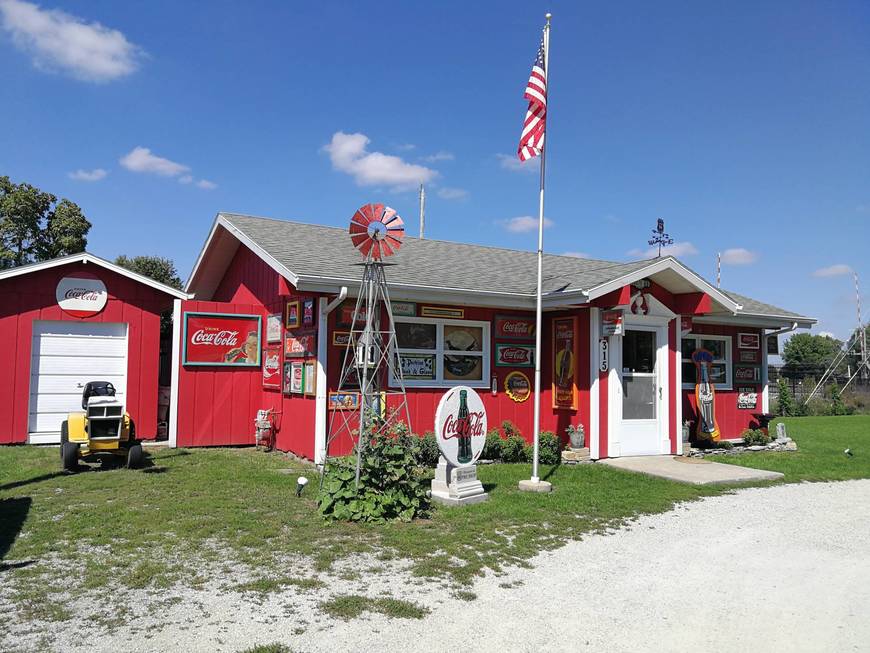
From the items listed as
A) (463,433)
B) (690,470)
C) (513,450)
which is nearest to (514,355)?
(513,450)

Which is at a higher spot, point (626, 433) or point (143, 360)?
point (143, 360)

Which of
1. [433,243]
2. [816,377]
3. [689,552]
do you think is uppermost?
[433,243]

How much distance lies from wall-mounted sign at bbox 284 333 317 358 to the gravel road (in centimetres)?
567

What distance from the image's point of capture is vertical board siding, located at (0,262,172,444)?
1190 centimetres

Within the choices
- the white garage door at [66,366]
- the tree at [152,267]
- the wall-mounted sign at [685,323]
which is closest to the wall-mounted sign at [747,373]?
the wall-mounted sign at [685,323]

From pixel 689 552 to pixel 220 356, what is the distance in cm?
927

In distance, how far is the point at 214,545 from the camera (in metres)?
5.89

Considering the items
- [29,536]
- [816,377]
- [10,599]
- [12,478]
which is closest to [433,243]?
[12,478]

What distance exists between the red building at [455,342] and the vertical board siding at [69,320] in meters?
0.92

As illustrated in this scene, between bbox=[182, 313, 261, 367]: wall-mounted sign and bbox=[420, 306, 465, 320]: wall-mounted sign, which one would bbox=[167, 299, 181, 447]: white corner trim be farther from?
bbox=[420, 306, 465, 320]: wall-mounted sign

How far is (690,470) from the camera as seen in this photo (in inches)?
409

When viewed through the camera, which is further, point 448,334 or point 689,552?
point 448,334

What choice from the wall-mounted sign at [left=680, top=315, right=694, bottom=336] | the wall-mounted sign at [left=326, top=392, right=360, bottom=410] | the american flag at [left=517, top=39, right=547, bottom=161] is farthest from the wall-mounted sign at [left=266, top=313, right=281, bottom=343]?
the wall-mounted sign at [left=680, top=315, right=694, bottom=336]

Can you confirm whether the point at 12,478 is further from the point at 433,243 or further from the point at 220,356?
the point at 433,243
